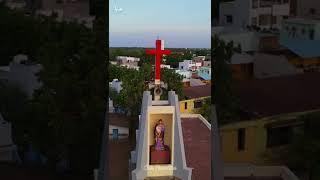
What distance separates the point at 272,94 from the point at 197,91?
2.94 feet

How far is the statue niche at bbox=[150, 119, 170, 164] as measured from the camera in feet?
14.6

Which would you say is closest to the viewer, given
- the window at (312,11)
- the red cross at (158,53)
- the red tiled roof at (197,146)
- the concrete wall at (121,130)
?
the window at (312,11)

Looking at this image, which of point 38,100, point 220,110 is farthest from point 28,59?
point 220,110

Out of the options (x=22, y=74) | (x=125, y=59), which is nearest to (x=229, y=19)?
(x=125, y=59)

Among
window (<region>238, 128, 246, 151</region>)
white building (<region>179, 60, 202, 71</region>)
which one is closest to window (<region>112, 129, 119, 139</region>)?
white building (<region>179, 60, 202, 71</region>)

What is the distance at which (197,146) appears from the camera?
4.74 meters

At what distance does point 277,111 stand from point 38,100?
194 cm

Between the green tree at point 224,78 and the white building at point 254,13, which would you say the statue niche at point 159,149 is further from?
the white building at point 254,13

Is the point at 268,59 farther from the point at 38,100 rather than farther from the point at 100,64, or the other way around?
the point at 38,100

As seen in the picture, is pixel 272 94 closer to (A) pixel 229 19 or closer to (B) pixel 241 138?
(B) pixel 241 138

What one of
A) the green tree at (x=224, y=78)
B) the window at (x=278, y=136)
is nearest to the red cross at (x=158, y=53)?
the green tree at (x=224, y=78)

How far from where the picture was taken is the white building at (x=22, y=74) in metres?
3.81

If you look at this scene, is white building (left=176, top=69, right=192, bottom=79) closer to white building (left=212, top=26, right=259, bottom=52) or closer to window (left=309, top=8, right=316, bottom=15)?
white building (left=212, top=26, right=259, bottom=52)

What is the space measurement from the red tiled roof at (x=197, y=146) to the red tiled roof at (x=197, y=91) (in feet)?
0.81
